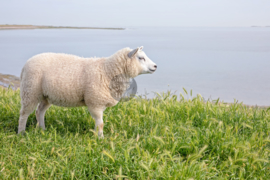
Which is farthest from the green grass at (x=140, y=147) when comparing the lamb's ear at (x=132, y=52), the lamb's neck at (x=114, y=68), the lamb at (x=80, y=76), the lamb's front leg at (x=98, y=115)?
the lamb's ear at (x=132, y=52)

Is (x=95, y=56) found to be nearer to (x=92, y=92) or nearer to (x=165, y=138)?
(x=92, y=92)

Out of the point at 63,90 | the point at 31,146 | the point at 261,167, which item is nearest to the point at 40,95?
the point at 63,90

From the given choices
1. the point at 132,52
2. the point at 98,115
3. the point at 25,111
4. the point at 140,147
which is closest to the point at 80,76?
the point at 98,115

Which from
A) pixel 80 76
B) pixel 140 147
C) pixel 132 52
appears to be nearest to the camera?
pixel 140 147

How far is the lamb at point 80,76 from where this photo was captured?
4.11 meters

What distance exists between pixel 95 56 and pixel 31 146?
5.64ft

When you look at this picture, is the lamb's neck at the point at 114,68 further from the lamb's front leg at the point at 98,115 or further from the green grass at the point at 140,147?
the green grass at the point at 140,147

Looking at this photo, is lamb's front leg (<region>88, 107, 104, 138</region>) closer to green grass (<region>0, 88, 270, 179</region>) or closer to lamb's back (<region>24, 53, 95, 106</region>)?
green grass (<region>0, 88, 270, 179</region>)

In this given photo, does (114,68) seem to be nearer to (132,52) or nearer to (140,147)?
(132,52)

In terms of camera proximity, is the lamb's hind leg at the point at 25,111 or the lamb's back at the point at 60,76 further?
the lamb's hind leg at the point at 25,111

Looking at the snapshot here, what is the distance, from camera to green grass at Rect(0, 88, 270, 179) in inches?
129

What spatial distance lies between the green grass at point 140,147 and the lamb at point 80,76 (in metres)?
0.52

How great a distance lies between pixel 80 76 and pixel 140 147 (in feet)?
4.61

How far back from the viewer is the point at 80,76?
416cm
